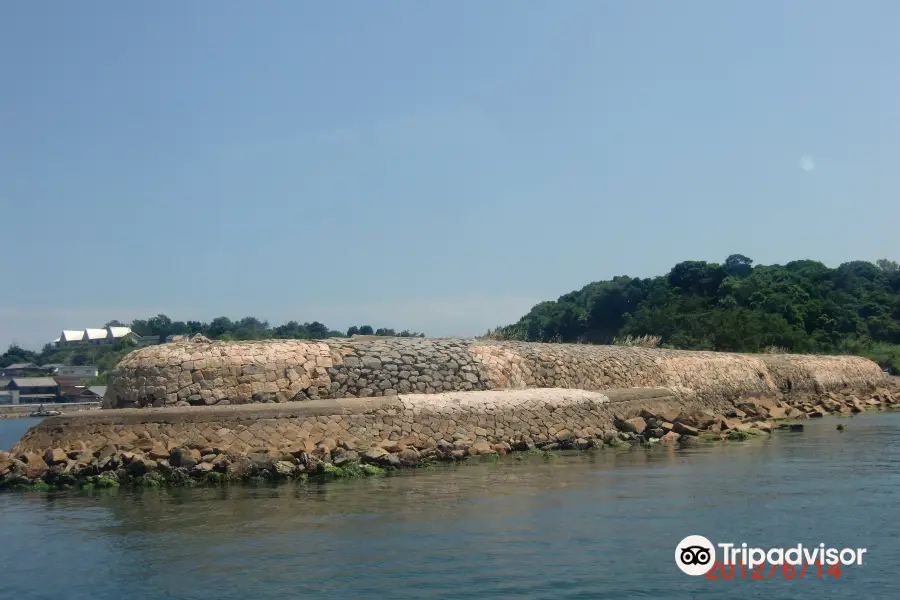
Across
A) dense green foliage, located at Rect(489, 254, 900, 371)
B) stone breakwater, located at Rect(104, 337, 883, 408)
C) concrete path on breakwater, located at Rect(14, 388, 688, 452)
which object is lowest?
concrete path on breakwater, located at Rect(14, 388, 688, 452)

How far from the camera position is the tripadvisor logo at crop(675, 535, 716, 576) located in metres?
8.84

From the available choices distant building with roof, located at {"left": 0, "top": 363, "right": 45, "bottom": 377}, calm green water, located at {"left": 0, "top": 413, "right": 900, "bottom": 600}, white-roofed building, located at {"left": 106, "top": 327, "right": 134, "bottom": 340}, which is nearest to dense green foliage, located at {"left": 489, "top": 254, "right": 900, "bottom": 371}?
calm green water, located at {"left": 0, "top": 413, "right": 900, "bottom": 600}

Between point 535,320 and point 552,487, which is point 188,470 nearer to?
point 552,487

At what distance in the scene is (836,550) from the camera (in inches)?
366

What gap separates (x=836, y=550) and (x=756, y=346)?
31.2 metres

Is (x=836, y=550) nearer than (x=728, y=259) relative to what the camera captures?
Yes

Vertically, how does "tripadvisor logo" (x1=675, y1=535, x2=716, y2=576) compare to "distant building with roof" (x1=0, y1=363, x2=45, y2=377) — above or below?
below

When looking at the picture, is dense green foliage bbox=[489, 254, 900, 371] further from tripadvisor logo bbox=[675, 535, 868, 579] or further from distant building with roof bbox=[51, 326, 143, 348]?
distant building with roof bbox=[51, 326, 143, 348]

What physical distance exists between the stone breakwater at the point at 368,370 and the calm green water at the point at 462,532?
12.2 ft

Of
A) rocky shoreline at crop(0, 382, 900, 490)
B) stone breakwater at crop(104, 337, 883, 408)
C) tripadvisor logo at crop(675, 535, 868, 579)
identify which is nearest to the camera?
tripadvisor logo at crop(675, 535, 868, 579)

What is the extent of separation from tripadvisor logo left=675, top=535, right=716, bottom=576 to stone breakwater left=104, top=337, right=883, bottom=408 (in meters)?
9.89

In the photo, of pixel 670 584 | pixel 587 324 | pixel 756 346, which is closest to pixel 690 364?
pixel 756 346

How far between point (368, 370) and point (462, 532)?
898 centimetres
